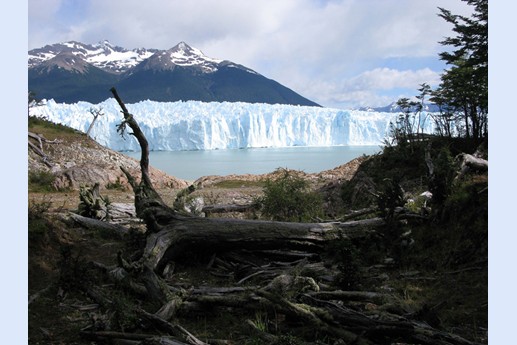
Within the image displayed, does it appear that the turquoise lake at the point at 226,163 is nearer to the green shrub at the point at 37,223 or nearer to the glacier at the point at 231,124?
the glacier at the point at 231,124

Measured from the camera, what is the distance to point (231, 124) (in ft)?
156

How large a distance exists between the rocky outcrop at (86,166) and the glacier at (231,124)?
17380 millimetres

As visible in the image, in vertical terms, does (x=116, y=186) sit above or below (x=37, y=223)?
below

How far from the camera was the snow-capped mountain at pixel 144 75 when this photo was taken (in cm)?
7969

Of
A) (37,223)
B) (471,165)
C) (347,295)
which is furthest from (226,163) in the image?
(347,295)

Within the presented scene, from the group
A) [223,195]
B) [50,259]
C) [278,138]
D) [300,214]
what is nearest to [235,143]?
[278,138]

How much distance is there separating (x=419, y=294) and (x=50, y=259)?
465cm

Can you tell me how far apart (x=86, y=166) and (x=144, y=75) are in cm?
6858

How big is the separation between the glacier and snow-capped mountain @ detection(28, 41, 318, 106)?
1137 inches

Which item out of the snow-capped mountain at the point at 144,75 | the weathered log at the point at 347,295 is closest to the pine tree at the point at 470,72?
the weathered log at the point at 347,295

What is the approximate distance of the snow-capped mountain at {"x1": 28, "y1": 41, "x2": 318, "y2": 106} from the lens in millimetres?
79688

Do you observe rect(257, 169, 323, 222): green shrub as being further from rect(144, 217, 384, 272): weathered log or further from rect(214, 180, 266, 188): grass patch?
rect(214, 180, 266, 188): grass patch

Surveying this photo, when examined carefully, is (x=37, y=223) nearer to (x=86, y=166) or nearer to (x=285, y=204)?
(x=285, y=204)

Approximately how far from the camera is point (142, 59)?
9044 centimetres
